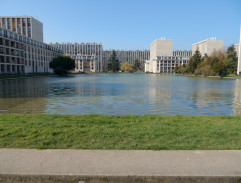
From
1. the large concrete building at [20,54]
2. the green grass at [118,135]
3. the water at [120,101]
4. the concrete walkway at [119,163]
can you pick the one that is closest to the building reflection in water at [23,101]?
the water at [120,101]

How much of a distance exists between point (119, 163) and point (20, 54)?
263ft

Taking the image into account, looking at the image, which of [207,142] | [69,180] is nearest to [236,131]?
[207,142]

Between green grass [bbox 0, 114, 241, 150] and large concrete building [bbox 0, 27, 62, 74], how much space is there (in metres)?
64.9

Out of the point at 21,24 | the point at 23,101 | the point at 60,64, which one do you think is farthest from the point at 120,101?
the point at 21,24

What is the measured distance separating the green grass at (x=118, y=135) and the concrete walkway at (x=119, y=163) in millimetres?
327

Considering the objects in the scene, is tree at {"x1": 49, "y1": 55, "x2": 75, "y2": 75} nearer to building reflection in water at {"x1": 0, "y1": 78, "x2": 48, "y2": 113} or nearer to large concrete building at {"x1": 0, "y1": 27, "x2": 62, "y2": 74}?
large concrete building at {"x1": 0, "y1": 27, "x2": 62, "y2": 74}

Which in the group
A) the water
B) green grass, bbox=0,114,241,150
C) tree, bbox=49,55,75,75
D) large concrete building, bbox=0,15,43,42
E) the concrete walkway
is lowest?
the water

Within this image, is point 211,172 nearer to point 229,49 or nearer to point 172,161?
point 172,161

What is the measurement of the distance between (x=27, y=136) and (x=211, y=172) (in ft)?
13.8

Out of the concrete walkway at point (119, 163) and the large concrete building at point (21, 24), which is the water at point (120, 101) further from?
the large concrete building at point (21, 24)

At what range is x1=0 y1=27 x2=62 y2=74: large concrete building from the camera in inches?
2537

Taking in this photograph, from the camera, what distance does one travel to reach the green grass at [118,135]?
477 cm

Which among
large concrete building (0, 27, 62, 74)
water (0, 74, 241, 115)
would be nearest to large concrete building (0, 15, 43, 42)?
large concrete building (0, 27, 62, 74)

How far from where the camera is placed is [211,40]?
15750 cm
